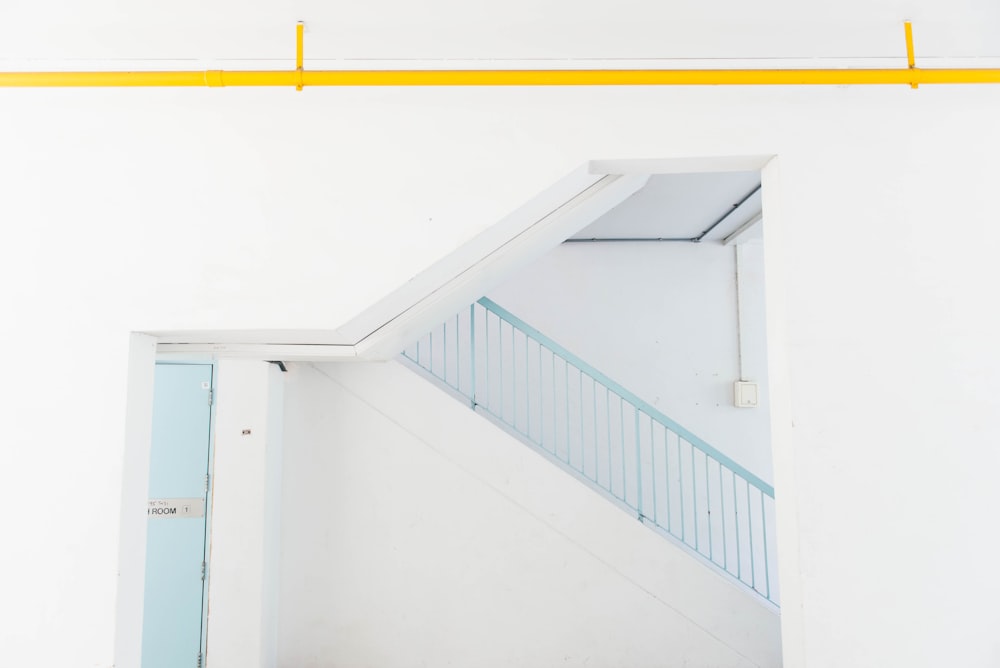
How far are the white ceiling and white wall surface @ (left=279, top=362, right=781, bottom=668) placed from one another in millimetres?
1940

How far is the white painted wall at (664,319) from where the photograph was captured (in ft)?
17.6

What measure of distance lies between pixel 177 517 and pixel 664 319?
3959mm

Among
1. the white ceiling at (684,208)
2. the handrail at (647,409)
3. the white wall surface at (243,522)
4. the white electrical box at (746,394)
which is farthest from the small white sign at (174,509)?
the white electrical box at (746,394)

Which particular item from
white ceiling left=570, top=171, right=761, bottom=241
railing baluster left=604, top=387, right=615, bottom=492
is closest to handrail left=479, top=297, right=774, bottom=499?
railing baluster left=604, top=387, right=615, bottom=492

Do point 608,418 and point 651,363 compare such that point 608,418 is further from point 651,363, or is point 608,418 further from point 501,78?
point 501,78

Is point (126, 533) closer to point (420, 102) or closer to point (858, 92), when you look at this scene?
point (420, 102)

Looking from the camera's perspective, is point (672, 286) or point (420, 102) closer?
point (420, 102)

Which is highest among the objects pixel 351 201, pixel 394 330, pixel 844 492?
pixel 351 201

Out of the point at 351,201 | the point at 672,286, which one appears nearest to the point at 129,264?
the point at 351,201

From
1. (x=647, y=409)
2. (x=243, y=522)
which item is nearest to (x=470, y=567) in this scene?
(x=243, y=522)

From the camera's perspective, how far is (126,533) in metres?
2.00

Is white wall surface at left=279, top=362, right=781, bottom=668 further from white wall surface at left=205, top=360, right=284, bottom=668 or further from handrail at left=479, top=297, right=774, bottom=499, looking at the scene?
handrail at left=479, top=297, right=774, bottom=499

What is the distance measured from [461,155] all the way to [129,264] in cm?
114

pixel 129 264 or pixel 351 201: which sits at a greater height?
pixel 351 201
